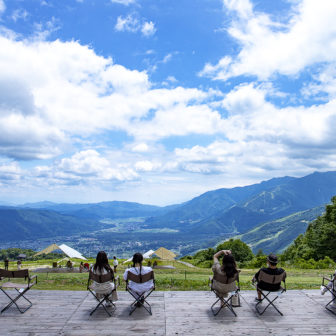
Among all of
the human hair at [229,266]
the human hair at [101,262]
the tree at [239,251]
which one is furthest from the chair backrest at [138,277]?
the tree at [239,251]

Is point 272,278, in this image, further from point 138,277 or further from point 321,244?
point 321,244

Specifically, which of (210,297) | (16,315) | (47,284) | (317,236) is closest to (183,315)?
(210,297)

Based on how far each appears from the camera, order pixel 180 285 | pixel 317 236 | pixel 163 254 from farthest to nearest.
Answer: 1. pixel 317 236
2. pixel 163 254
3. pixel 180 285

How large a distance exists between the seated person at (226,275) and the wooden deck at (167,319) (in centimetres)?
61

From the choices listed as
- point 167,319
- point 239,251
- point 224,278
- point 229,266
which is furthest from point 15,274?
point 239,251

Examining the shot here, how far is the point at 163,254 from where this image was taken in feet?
125

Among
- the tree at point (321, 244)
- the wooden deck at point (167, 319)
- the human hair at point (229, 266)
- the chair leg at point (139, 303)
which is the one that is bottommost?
the tree at point (321, 244)

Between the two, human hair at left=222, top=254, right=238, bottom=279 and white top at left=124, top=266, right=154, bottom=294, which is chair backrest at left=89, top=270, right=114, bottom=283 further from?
human hair at left=222, top=254, right=238, bottom=279

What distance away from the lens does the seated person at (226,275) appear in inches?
296

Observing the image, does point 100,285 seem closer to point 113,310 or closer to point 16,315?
point 113,310

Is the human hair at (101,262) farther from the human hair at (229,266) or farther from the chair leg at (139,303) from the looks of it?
the human hair at (229,266)

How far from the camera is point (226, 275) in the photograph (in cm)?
756

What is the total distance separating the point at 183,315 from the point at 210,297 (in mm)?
1702

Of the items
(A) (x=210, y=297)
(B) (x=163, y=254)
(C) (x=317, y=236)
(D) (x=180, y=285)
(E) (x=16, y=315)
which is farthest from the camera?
(C) (x=317, y=236)
